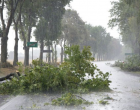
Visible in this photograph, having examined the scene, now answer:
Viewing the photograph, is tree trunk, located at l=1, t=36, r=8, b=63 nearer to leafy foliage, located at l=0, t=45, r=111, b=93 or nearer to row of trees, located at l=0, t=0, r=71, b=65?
row of trees, located at l=0, t=0, r=71, b=65

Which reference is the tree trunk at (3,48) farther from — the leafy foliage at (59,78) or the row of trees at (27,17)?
the leafy foliage at (59,78)

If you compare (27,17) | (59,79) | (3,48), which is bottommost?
(59,79)

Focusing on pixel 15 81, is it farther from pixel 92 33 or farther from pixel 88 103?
pixel 92 33

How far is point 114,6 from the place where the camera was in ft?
186

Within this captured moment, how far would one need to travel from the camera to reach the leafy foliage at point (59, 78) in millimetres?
10164

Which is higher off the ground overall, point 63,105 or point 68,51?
point 68,51

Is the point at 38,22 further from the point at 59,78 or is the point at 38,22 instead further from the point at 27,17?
the point at 59,78

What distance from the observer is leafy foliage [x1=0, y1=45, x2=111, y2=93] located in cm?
1016

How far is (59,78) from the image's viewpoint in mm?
10273

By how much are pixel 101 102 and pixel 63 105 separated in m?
1.13

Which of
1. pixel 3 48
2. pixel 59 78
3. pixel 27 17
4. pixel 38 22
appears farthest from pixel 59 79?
pixel 38 22

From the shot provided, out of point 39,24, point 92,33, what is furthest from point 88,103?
point 92,33

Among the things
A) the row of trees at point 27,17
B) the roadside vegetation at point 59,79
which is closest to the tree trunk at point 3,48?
the row of trees at point 27,17

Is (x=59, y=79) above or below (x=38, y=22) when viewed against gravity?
below
